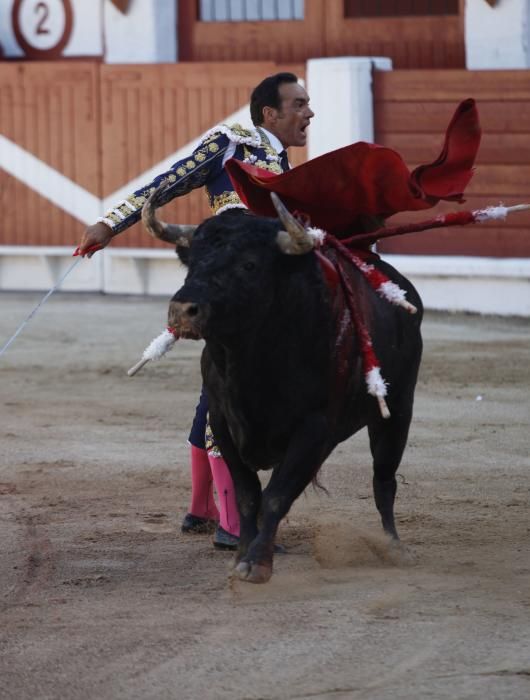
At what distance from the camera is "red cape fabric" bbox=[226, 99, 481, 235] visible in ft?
12.0

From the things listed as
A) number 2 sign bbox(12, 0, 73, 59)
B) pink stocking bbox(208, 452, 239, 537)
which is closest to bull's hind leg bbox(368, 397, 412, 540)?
pink stocking bbox(208, 452, 239, 537)

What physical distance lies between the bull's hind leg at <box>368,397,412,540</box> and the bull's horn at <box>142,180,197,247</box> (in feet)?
2.42

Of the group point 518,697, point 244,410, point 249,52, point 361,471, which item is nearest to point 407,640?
point 518,697

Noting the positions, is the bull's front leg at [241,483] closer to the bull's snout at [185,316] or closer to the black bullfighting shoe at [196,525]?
the bull's snout at [185,316]

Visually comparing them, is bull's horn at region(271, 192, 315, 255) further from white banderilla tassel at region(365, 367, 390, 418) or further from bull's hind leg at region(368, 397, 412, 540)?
bull's hind leg at region(368, 397, 412, 540)

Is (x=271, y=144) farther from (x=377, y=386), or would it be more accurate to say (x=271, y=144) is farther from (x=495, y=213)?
(x=377, y=386)

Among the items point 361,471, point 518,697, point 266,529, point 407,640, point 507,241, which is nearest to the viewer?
point 518,697

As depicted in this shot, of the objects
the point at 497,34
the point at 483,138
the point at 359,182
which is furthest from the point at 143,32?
the point at 359,182

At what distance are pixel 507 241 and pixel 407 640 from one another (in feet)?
20.3

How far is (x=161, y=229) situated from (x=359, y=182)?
50cm

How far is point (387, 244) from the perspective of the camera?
31.3 ft

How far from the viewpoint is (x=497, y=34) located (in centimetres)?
986

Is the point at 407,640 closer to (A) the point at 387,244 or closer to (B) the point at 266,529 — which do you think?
(B) the point at 266,529

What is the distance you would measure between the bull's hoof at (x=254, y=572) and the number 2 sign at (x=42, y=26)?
8.27 meters
